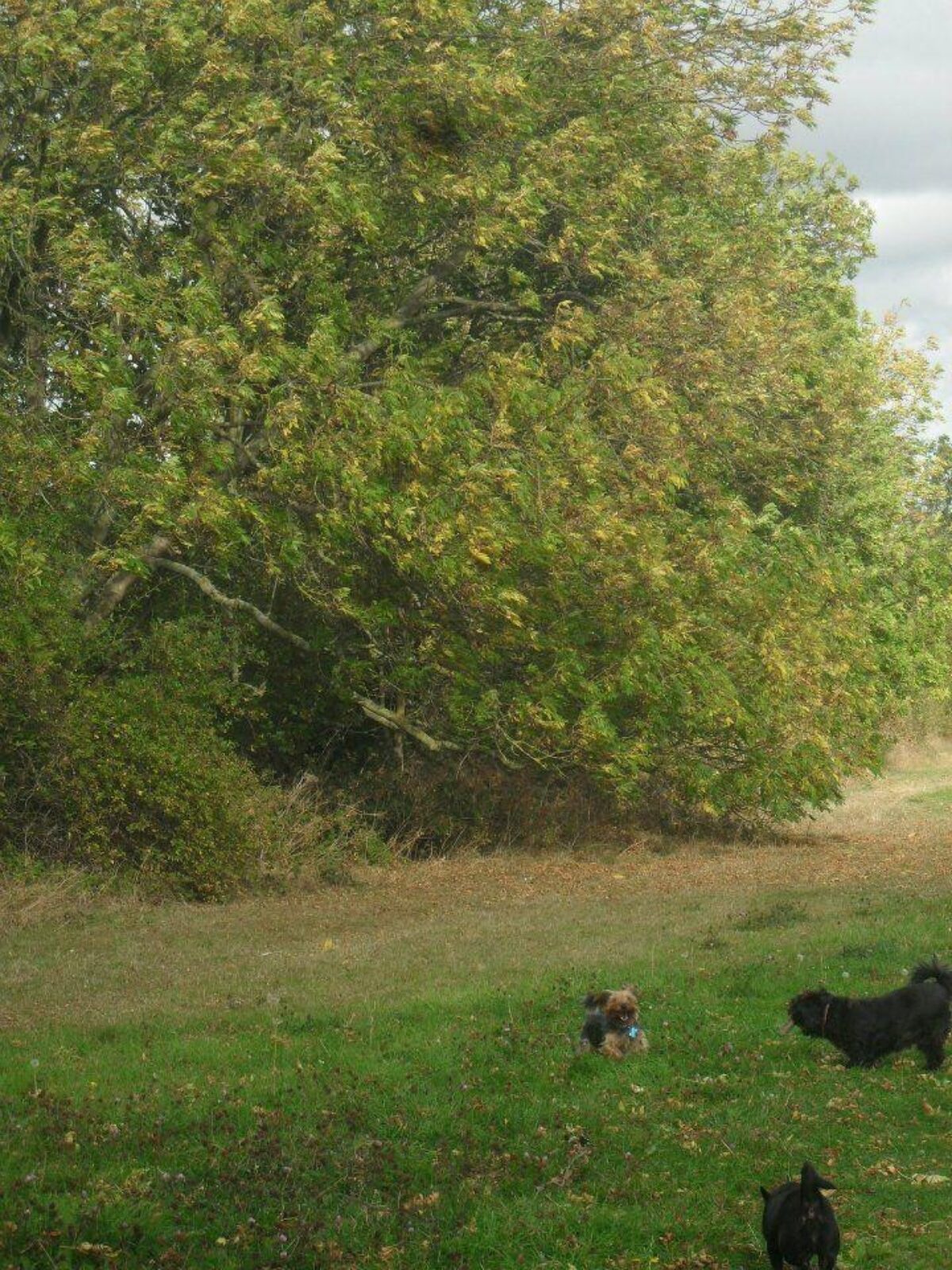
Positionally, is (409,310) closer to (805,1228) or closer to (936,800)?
(936,800)

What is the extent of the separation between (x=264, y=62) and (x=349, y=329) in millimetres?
3798

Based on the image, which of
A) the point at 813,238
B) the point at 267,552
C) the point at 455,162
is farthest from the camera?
the point at 813,238

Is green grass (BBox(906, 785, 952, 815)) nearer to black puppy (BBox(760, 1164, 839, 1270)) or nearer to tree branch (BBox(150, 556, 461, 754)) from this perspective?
tree branch (BBox(150, 556, 461, 754))

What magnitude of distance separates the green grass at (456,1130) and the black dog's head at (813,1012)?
0.28 metres

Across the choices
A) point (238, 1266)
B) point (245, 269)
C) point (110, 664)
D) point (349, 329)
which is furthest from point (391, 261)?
point (238, 1266)

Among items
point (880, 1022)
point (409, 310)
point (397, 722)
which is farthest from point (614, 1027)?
point (409, 310)

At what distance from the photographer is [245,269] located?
2133cm

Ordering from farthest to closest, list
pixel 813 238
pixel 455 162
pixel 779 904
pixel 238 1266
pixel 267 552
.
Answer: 1. pixel 813 238
2. pixel 455 162
3. pixel 267 552
4. pixel 779 904
5. pixel 238 1266

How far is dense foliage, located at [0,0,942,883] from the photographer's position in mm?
19062

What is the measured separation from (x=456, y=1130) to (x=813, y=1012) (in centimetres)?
278

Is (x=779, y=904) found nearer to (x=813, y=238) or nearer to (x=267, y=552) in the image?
(x=267, y=552)

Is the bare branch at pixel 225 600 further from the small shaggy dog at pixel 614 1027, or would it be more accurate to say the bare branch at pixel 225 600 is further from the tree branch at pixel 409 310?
the small shaggy dog at pixel 614 1027

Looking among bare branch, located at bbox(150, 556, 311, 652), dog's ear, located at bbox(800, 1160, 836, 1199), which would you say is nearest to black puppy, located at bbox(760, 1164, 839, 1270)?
dog's ear, located at bbox(800, 1160, 836, 1199)

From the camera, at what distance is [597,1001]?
10.9 meters
